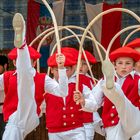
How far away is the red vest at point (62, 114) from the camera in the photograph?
6184mm

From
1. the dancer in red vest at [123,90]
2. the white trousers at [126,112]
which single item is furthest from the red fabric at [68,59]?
the white trousers at [126,112]

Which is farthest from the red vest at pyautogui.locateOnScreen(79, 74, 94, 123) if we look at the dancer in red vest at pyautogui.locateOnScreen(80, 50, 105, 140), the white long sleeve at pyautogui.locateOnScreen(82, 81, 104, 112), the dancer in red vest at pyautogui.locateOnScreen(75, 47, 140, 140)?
the dancer in red vest at pyautogui.locateOnScreen(75, 47, 140, 140)

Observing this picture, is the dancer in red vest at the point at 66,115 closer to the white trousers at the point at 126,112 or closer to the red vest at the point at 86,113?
the red vest at the point at 86,113

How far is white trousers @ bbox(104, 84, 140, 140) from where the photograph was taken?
493 centimetres

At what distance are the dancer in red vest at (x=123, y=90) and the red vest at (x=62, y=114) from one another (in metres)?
0.59

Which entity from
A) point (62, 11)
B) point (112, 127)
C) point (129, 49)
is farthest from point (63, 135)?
point (62, 11)

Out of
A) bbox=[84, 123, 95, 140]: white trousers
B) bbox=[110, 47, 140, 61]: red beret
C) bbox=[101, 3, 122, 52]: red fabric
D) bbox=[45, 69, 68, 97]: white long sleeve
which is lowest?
bbox=[84, 123, 95, 140]: white trousers

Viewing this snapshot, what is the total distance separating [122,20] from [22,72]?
4169 millimetres

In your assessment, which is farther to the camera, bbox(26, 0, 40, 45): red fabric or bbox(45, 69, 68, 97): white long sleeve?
bbox(26, 0, 40, 45): red fabric

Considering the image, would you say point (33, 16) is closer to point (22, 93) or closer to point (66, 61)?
point (66, 61)

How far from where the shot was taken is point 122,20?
9.27 metres

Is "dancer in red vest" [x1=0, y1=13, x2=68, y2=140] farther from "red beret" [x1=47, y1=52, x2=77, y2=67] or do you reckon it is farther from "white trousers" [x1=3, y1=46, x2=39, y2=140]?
"red beret" [x1=47, y1=52, x2=77, y2=67]

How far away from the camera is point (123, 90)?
5586mm

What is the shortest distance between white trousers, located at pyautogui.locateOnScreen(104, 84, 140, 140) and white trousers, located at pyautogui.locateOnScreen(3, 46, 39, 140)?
2.62 ft
